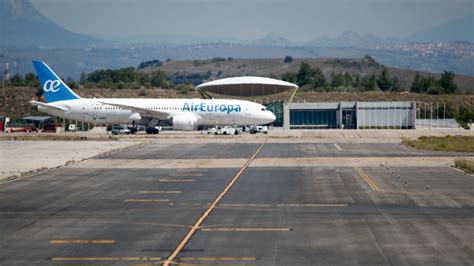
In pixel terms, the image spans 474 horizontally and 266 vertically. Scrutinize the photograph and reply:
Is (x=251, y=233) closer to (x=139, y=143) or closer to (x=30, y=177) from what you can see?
(x=30, y=177)

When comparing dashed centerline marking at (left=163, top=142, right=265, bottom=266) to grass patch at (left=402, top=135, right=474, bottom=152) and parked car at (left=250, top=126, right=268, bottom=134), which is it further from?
parked car at (left=250, top=126, right=268, bottom=134)

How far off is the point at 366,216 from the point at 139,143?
159 ft

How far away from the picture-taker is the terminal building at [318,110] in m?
115

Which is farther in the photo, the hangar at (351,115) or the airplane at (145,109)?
the hangar at (351,115)

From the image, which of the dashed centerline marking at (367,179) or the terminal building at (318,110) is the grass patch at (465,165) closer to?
Answer: the dashed centerline marking at (367,179)

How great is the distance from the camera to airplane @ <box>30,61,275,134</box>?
3674 inches

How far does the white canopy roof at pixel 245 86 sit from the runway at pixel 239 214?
67.1m

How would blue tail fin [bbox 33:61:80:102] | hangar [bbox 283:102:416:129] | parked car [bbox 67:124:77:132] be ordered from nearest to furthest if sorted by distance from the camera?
1. blue tail fin [bbox 33:61:80:102]
2. parked car [bbox 67:124:77:132]
3. hangar [bbox 283:102:416:129]

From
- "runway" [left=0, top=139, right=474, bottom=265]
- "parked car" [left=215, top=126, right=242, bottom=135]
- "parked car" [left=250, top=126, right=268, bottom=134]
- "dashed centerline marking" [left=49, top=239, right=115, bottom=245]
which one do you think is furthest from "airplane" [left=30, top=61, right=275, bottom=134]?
"dashed centerline marking" [left=49, top=239, right=115, bottom=245]

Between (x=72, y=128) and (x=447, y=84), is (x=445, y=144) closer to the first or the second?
(x=72, y=128)

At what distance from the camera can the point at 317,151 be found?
2517 inches

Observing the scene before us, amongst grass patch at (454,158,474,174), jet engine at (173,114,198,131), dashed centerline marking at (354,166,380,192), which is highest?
jet engine at (173,114,198,131)

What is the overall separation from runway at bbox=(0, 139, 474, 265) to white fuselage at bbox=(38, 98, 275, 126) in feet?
137

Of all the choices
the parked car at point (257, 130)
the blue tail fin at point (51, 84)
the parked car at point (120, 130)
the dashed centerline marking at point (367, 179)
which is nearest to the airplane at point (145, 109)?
the blue tail fin at point (51, 84)
